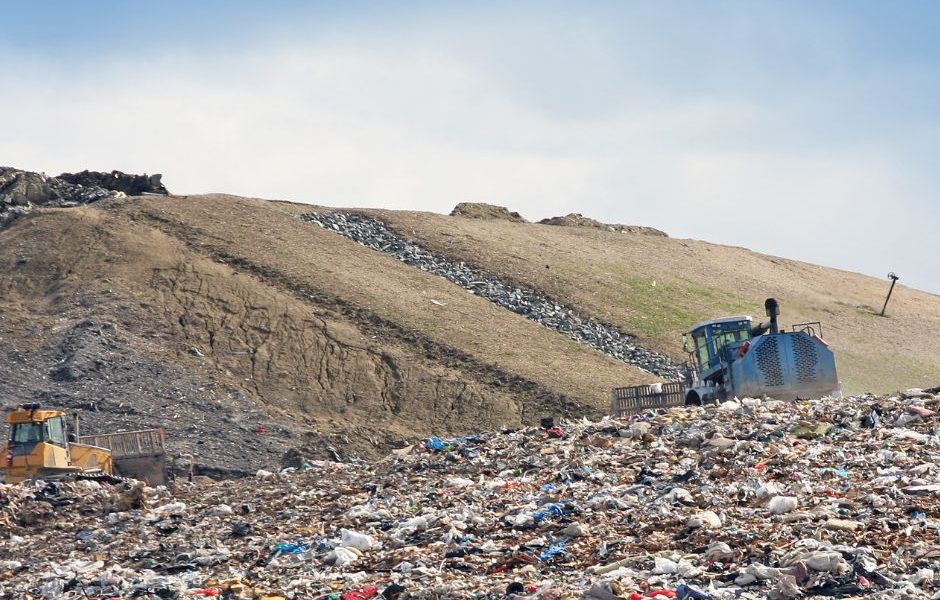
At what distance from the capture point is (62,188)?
3822cm

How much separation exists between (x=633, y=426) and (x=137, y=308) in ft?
51.7

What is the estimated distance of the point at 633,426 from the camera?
16.6 m

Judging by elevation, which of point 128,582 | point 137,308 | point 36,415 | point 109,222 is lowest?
point 128,582

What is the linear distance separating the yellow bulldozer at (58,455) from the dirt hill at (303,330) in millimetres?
1605

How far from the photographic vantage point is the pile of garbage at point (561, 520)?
973 cm

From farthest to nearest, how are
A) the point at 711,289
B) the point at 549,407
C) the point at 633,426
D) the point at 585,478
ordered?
the point at 711,289 < the point at 549,407 < the point at 633,426 < the point at 585,478

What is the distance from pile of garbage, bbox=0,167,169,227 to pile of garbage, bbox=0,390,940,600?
20534 mm

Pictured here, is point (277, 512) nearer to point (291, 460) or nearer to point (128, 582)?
point (128, 582)

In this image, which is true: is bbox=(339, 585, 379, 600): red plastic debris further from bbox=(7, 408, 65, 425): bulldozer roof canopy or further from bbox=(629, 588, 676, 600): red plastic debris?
bbox=(7, 408, 65, 425): bulldozer roof canopy

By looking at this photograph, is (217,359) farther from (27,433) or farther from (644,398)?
(644,398)

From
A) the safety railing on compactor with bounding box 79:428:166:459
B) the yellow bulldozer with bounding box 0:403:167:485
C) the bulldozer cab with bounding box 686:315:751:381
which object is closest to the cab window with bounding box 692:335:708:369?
the bulldozer cab with bounding box 686:315:751:381

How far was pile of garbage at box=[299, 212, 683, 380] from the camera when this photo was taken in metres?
32.3

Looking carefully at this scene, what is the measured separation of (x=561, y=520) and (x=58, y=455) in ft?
35.0

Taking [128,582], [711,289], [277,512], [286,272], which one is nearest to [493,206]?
[711,289]
